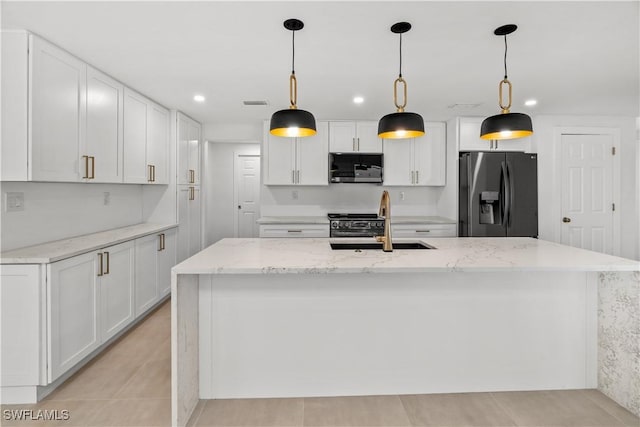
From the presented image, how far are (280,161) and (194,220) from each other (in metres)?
1.42

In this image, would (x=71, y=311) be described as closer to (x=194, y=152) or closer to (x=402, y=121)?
(x=402, y=121)

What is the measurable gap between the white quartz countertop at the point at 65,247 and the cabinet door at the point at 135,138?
529 millimetres

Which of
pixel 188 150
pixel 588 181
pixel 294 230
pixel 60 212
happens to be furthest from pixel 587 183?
pixel 60 212

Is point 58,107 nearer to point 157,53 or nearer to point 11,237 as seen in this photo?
point 157,53

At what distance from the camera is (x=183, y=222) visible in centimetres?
432

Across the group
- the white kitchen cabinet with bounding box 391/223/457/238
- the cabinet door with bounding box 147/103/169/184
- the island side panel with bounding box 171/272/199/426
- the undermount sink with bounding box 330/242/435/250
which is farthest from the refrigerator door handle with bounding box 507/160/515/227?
the cabinet door with bounding box 147/103/169/184

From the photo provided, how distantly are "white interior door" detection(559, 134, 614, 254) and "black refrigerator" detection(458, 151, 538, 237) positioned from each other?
529 millimetres

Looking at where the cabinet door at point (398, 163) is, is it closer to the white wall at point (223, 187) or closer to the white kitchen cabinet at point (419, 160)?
the white kitchen cabinet at point (419, 160)

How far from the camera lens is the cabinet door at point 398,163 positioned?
15.0 ft

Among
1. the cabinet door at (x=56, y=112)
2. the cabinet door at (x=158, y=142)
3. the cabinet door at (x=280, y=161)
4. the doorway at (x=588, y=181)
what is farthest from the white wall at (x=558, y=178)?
the cabinet door at (x=56, y=112)

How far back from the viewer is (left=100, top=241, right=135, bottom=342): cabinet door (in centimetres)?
262

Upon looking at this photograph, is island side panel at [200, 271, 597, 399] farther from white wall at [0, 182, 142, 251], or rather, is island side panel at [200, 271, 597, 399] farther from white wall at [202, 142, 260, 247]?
white wall at [202, 142, 260, 247]

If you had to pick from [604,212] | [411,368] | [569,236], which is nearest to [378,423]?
[411,368]

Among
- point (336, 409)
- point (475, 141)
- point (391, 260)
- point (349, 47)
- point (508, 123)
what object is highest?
point (349, 47)
